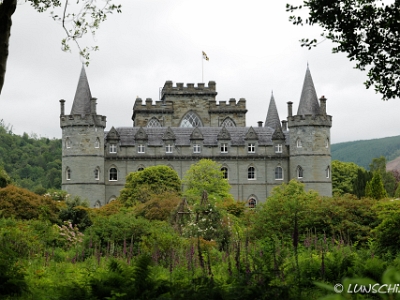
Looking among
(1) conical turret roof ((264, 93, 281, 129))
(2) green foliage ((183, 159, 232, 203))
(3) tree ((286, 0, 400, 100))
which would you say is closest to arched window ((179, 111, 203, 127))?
(1) conical turret roof ((264, 93, 281, 129))

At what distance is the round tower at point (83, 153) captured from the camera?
63.1 m

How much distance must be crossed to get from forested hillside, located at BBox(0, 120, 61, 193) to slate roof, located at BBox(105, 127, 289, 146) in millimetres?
29800

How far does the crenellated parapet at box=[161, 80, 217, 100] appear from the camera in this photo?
77.3m

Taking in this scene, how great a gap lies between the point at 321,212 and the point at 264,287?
13.7 metres

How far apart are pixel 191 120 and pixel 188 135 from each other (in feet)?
28.5

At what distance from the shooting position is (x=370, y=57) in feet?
44.5

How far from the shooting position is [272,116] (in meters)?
77.2

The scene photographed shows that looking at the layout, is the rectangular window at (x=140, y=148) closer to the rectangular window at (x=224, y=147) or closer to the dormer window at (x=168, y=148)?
the dormer window at (x=168, y=148)

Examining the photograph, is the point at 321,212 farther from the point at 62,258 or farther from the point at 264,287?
the point at 264,287

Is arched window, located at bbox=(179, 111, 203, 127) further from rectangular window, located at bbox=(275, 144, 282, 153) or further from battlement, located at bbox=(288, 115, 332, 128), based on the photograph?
battlement, located at bbox=(288, 115, 332, 128)

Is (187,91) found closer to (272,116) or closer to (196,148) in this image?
(272,116)

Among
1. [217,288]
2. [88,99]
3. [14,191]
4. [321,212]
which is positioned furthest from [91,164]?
[217,288]

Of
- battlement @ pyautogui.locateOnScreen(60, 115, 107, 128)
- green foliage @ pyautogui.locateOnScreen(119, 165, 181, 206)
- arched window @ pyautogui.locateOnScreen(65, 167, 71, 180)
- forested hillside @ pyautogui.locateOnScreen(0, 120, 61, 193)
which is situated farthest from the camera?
forested hillside @ pyautogui.locateOnScreen(0, 120, 61, 193)

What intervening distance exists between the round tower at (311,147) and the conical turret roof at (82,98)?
59.4 feet
